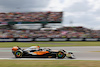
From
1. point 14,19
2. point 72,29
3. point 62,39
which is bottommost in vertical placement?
point 62,39

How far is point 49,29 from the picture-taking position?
32.4 m

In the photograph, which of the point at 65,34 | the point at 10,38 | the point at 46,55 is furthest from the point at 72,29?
the point at 46,55

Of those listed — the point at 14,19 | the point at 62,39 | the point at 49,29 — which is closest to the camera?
the point at 62,39

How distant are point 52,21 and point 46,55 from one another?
24924 mm

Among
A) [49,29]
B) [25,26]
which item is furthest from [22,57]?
[25,26]

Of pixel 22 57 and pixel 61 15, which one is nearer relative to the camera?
pixel 22 57

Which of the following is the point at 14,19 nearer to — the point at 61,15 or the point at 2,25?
the point at 2,25

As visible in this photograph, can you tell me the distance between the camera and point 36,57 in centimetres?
909

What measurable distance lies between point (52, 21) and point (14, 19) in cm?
947

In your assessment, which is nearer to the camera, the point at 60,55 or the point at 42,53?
the point at 60,55

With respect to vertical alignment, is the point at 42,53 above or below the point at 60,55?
above

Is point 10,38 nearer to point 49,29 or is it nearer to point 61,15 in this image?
point 49,29

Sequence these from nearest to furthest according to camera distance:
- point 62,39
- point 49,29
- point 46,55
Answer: point 46,55 < point 62,39 < point 49,29

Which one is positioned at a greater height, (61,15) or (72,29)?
(61,15)
